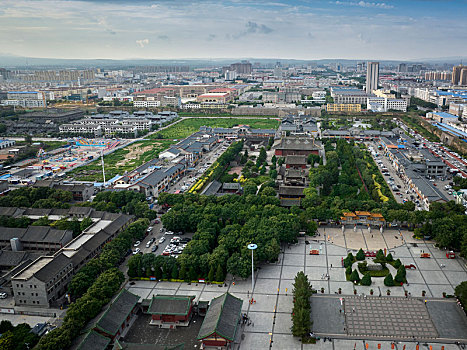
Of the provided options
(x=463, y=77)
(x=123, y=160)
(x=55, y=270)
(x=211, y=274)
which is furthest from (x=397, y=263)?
(x=463, y=77)

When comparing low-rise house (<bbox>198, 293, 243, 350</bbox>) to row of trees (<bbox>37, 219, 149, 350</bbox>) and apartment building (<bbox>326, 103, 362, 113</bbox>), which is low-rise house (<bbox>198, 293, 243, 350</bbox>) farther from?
apartment building (<bbox>326, 103, 362, 113</bbox>)

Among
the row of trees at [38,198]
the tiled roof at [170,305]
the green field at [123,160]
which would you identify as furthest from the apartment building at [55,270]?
the green field at [123,160]

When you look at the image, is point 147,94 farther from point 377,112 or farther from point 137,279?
point 137,279

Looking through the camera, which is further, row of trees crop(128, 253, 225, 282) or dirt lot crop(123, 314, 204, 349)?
row of trees crop(128, 253, 225, 282)

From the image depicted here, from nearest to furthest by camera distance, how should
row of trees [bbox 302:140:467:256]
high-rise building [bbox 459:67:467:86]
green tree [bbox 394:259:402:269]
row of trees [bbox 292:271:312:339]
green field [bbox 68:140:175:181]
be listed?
row of trees [bbox 292:271:312:339] < green tree [bbox 394:259:402:269] < row of trees [bbox 302:140:467:256] < green field [bbox 68:140:175:181] < high-rise building [bbox 459:67:467:86]

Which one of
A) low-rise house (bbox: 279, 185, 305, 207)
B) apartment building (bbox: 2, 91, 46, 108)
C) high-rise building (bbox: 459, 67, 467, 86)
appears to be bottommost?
low-rise house (bbox: 279, 185, 305, 207)

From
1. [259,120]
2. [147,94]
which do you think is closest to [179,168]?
[259,120]

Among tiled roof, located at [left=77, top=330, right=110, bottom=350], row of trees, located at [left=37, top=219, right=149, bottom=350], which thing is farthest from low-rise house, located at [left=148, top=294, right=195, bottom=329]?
row of trees, located at [left=37, top=219, right=149, bottom=350]
